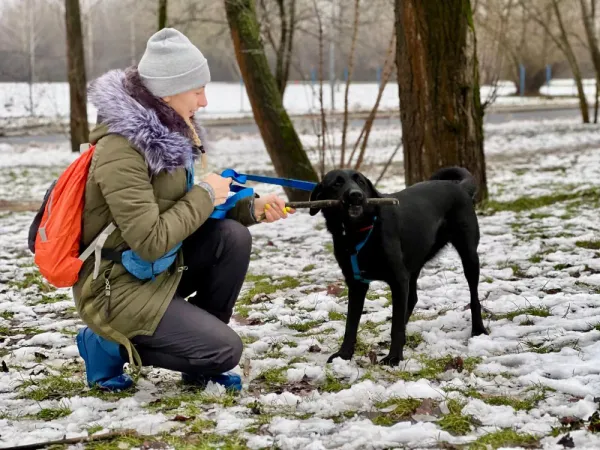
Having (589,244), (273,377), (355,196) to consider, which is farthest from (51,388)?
(589,244)

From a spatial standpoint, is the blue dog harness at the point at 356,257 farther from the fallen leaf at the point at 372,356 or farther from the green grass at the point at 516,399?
the green grass at the point at 516,399

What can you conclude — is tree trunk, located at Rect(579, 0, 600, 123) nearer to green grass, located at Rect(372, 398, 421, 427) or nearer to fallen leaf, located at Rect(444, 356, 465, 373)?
fallen leaf, located at Rect(444, 356, 465, 373)

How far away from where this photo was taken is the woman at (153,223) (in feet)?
10.5

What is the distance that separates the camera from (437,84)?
7.37 meters

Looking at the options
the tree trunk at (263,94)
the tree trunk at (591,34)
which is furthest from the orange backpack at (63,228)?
the tree trunk at (591,34)

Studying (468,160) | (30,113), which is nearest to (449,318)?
(468,160)

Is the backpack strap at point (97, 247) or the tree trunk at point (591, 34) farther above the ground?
the tree trunk at point (591, 34)

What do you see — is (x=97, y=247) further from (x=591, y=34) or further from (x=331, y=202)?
(x=591, y=34)

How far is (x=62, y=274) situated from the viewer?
3.22 meters

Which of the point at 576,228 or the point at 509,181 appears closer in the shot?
the point at 576,228

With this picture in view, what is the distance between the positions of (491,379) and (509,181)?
771 cm

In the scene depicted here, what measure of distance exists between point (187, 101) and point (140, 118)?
28 cm

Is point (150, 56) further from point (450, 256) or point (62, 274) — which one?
point (450, 256)

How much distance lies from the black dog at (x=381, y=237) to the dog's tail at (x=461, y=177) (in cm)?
28
